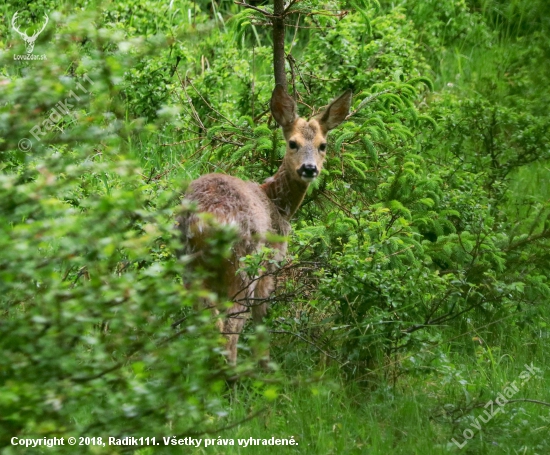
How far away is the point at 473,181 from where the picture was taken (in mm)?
8148

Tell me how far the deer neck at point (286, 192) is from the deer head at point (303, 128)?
64 mm

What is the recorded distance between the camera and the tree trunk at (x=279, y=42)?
750 cm

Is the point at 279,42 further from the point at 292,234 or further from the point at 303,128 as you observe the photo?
the point at 292,234

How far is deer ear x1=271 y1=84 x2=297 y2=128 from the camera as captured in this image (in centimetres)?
754

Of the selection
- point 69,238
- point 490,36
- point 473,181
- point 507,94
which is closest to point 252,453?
point 69,238

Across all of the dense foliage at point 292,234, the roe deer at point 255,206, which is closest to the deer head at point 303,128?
the roe deer at point 255,206

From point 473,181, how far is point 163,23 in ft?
12.0

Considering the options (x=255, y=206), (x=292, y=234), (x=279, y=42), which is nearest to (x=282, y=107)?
(x=279, y=42)

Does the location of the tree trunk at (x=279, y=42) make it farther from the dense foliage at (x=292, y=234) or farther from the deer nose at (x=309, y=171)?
the deer nose at (x=309, y=171)

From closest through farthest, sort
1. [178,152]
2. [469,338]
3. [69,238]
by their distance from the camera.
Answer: [69,238] → [469,338] → [178,152]

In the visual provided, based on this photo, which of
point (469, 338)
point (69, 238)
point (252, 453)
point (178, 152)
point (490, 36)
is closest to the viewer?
point (69, 238)

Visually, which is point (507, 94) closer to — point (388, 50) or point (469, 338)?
point (388, 50)

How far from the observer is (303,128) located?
7605 mm

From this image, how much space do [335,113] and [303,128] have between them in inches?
11.2
